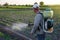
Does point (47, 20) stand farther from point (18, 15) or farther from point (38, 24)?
point (18, 15)

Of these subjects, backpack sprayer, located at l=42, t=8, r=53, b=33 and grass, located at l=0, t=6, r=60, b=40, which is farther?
grass, located at l=0, t=6, r=60, b=40

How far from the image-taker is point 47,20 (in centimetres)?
596

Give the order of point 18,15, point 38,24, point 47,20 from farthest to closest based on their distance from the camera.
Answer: point 18,15 → point 47,20 → point 38,24

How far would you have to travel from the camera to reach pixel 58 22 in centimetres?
632

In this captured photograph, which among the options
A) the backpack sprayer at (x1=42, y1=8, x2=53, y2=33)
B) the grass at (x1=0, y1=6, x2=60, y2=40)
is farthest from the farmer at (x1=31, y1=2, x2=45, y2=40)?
the grass at (x1=0, y1=6, x2=60, y2=40)

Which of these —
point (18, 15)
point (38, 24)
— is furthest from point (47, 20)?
point (18, 15)

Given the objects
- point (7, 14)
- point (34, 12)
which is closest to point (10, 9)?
point (7, 14)

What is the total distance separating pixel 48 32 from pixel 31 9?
0.68 meters

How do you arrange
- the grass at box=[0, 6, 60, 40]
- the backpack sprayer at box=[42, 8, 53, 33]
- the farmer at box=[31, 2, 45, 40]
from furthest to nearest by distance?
1. the grass at box=[0, 6, 60, 40]
2. the backpack sprayer at box=[42, 8, 53, 33]
3. the farmer at box=[31, 2, 45, 40]

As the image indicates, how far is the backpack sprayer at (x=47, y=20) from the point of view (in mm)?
5898

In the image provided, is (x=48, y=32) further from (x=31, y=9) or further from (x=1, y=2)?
(x=1, y=2)

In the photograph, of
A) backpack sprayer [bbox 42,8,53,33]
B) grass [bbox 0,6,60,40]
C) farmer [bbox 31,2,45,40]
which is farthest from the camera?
grass [bbox 0,6,60,40]

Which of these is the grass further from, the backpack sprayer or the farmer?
the farmer

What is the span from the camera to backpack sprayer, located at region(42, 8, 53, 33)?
5.90 meters
